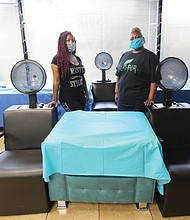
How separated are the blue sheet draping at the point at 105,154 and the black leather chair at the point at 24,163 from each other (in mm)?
181

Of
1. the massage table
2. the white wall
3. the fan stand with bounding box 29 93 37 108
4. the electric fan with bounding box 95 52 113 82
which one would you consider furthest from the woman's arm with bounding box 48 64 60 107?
the white wall

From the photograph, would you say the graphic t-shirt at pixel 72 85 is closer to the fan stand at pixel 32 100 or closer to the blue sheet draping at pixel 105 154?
the fan stand at pixel 32 100

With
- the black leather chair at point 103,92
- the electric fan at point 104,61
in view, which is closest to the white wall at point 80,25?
the electric fan at point 104,61

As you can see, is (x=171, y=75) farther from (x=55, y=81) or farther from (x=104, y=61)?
(x=104, y=61)

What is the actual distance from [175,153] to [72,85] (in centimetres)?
127

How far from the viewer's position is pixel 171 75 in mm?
1930

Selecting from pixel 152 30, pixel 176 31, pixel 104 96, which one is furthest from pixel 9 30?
pixel 176 31

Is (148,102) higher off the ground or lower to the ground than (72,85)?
lower

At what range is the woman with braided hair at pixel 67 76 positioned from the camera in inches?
85.0

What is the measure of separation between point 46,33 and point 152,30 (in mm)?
2079

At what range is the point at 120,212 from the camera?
170 cm

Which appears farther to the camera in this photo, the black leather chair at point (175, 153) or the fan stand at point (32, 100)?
the fan stand at point (32, 100)

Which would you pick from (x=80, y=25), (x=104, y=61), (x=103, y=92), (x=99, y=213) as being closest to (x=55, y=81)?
(x=99, y=213)

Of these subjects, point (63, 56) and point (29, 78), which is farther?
point (63, 56)
